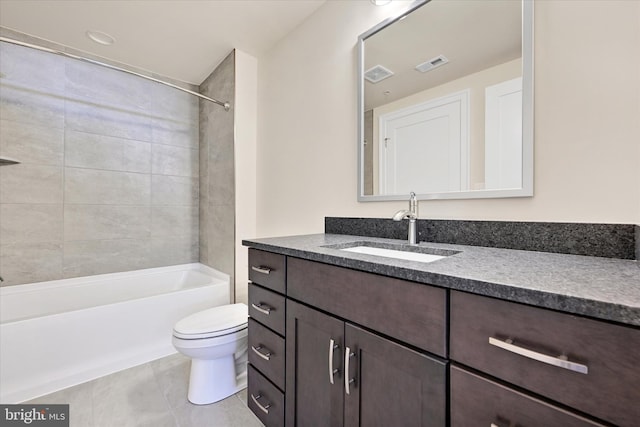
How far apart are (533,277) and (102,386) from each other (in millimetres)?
2316

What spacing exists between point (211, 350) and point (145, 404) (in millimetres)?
484

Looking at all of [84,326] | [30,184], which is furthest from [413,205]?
[30,184]

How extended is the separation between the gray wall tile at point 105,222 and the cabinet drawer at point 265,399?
2.05 meters

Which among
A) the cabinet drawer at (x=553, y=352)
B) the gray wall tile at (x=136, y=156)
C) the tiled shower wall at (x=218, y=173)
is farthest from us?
the gray wall tile at (x=136, y=156)

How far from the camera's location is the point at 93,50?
2.43 m

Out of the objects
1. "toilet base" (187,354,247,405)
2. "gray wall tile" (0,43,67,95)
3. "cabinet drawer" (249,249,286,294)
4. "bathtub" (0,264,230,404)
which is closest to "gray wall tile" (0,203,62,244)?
"bathtub" (0,264,230,404)

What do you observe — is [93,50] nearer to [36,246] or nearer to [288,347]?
[36,246]

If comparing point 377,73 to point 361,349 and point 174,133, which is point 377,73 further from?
point 174,133

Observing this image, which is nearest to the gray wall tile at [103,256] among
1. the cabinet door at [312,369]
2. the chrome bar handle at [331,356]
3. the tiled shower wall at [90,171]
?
the tiled shower wall at [90,171]

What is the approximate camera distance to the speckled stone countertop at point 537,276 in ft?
1.51

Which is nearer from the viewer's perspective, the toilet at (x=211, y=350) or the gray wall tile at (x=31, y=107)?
the toilet at (x=211, y=350)

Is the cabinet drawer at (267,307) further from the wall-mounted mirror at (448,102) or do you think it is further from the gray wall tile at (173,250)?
the gray wall tile at (173,250)

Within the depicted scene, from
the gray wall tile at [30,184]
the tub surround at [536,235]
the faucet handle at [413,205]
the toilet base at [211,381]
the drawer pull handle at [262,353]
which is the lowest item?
the toilet base at [211,381]

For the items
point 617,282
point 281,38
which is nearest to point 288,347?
point 617,282
